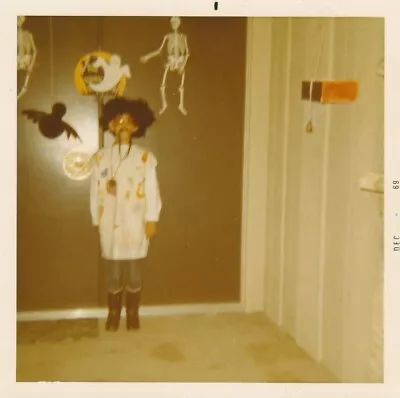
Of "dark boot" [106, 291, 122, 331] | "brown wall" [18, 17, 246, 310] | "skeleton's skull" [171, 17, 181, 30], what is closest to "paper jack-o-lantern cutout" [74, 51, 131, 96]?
"brown wall" [18, 17, 246, 310]

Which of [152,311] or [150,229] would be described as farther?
[152,311]

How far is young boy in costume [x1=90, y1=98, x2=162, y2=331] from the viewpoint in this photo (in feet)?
3.17

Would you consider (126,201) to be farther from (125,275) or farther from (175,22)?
(175,22)

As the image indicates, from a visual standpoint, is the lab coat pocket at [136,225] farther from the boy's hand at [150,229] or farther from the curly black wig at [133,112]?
the curly black wig at [133,112]

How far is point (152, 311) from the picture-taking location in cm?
117

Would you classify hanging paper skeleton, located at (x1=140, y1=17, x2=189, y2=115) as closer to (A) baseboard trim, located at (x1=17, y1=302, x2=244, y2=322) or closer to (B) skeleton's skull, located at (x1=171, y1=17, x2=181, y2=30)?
(B) skeleton's skull, located at (x1=171, y1=17, x2=181, y2=30)

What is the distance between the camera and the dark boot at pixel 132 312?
3.59ft

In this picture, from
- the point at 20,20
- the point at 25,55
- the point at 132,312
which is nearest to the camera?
the point at 20,20

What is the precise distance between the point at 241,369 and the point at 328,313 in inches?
7.6

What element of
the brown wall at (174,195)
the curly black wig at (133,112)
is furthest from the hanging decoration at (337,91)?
the curly black wig at (133,112)

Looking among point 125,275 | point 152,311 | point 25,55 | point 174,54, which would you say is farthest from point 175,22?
point 152,311

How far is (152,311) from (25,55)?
1.82 ft

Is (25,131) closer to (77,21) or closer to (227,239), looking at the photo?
(77,21)
